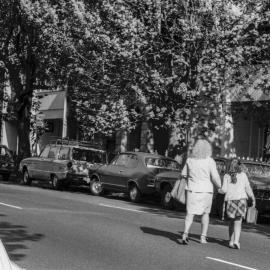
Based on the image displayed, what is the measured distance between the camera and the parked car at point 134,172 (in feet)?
65.1

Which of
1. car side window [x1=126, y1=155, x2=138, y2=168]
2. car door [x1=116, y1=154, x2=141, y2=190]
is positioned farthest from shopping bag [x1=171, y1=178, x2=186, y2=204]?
car side window [x1=126, y1=155, x2=138, y2=168]

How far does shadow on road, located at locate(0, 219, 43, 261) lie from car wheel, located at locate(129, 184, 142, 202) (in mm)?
8375

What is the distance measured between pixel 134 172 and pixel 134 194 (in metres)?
0.71

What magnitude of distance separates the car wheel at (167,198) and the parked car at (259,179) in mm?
1959

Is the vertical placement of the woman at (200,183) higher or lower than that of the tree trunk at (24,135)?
lower

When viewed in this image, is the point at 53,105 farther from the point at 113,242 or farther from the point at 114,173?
the point at 113,242

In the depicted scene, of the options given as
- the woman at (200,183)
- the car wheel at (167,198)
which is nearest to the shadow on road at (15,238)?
the woman at (200,183)

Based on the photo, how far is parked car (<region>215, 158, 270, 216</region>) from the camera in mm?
15922

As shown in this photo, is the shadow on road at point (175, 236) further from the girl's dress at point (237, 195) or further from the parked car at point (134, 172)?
the parked car at point (134, 172)

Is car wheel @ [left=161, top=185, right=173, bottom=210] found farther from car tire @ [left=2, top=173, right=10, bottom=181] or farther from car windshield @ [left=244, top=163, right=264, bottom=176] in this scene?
car tire @ [left=2, top=173, right=10, bottom=181]

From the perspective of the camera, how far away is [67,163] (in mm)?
23562

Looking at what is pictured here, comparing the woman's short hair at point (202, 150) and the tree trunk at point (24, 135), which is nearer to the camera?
the woman's short hair at point (202, 150)

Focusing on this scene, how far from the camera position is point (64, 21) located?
22.0 meters

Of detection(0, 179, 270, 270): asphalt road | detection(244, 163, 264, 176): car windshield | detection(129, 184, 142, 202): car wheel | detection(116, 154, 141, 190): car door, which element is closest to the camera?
detection(0, 179, 270, 270): asphalt road
